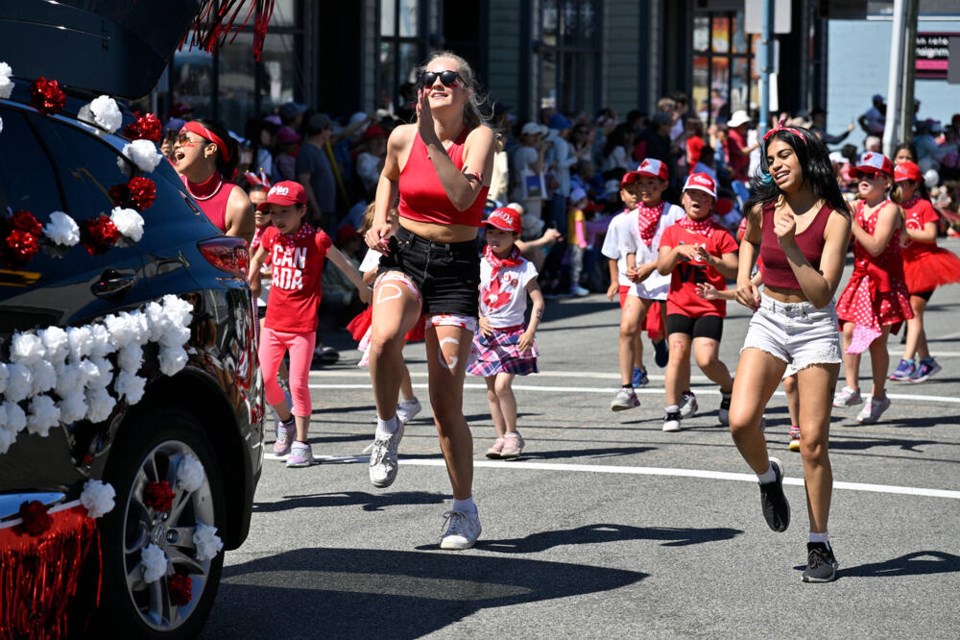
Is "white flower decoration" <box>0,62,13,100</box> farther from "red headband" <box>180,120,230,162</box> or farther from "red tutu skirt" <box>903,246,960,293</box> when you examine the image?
"red tutu skirt" <box>903,246,960,293</box>

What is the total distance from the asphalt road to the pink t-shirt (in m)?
0.83

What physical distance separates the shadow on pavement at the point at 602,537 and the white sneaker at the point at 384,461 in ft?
2.04

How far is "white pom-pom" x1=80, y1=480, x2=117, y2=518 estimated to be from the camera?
4.93 m

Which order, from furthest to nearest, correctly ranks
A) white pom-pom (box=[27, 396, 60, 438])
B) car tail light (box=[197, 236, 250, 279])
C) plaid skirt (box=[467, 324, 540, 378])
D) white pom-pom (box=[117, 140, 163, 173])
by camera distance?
plaid skirt (box=[467, 324, 540, 378]), car tail light (box=[197, 236, 250, 279]), white pom-pom (box=[117, 140, 163, 173]), white pom-pom (box=[27, 396, 60, 438])

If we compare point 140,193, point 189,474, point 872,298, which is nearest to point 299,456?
point 189,474

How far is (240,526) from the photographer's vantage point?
19.6 ft

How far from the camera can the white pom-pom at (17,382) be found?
4594 mm

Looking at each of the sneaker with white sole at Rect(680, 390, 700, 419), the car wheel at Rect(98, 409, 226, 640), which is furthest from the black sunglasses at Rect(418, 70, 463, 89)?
the sneaker with white sole at Rect(680, 390, 700, 419)

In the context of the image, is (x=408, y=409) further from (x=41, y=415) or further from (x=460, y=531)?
(x=41, y=415)

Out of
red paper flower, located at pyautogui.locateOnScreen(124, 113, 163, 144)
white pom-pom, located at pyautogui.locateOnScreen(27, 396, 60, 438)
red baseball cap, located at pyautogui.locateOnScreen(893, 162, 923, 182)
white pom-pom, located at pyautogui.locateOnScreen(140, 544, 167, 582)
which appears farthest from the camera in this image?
red baseball cap, located at pyautogui.locateOnScreen(893, 162, 923, 182)

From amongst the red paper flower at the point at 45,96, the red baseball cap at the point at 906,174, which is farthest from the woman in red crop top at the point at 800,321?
the red baseball cap at the point at 906,174

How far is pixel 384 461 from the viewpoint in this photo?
275 inches

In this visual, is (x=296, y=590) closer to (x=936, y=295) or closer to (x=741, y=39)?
(x=936, y=295)

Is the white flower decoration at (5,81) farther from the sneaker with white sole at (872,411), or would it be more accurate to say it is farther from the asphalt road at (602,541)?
the sneaker with white sole at (872,411)
